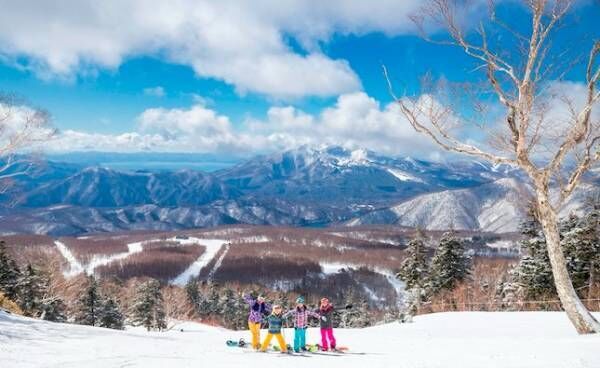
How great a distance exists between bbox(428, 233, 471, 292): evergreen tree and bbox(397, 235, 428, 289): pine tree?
2.08m

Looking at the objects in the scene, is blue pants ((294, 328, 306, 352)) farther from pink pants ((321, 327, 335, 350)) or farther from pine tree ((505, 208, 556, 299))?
pine tree ((505, 208, 556, 299))

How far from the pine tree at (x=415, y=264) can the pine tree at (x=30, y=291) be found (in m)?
33.9

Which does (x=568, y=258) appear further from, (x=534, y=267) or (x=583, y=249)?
(x=534, y=267)

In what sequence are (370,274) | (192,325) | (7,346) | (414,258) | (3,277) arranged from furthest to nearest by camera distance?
1. (370,274)
2. (192,325)
3. (414,258)
4. (3,277)
5. (7,346)

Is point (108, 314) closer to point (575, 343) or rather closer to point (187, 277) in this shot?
point (575, 343)

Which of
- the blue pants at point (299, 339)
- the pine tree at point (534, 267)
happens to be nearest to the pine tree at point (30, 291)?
the blue pants at point (299, 339)

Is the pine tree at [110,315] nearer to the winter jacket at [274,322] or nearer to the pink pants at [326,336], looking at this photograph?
the winter jacket at [274,322]

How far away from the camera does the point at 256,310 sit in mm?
14727

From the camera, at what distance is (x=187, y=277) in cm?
15662

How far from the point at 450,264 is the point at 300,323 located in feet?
94.5

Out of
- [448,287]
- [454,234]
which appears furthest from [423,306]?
[454,234]

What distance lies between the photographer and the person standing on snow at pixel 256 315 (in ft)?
47.9

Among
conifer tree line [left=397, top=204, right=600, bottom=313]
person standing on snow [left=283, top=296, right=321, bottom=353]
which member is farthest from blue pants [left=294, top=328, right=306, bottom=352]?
conifer tree line [left=397, top=204, right=600, bottom=313]

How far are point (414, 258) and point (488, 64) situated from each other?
30.7 m
